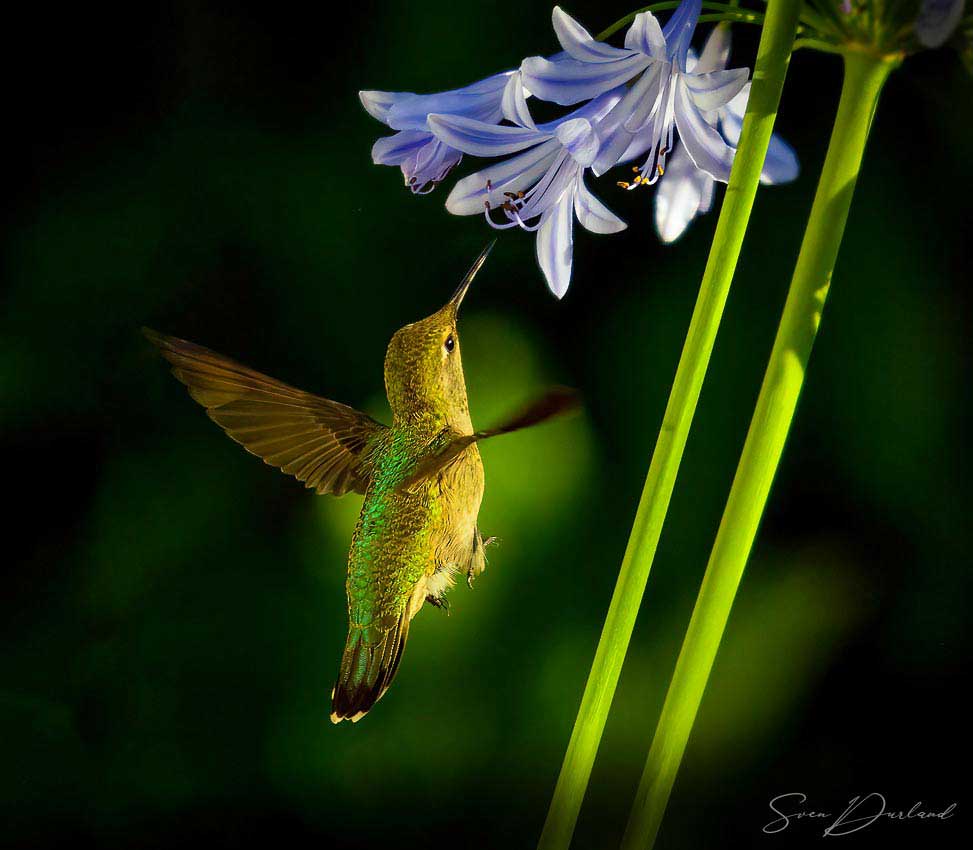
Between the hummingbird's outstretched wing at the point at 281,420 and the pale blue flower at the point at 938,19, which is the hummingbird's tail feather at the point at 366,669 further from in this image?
the pale blue flower at the point at 938,19

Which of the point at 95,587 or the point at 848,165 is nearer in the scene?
the point at 848,165

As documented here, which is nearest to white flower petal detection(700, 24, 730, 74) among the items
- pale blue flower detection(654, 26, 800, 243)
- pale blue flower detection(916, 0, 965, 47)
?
pale blue flower detection(654, 26, 800, 243)

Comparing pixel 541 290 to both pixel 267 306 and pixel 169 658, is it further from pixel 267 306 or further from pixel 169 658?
pixel 169 658

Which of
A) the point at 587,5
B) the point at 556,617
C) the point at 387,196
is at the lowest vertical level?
the point at 556,617

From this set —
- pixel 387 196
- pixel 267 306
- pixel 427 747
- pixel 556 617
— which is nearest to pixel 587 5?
pixel 387 196
